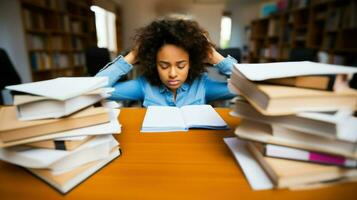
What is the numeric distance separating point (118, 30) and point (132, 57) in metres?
2.99

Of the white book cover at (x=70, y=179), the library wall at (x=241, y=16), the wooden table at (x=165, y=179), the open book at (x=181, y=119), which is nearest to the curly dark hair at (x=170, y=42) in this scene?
the open book at (x=181, y=119)

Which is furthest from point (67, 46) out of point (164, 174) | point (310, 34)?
point (164, 174)

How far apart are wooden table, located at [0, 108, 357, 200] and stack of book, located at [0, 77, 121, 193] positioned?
3 centimetres

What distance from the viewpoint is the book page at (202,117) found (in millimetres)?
669

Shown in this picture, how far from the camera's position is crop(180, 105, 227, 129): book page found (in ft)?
2.20

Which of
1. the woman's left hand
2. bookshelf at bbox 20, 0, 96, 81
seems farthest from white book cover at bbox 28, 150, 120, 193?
bookshelf at bbox 20, 0, 96, 81

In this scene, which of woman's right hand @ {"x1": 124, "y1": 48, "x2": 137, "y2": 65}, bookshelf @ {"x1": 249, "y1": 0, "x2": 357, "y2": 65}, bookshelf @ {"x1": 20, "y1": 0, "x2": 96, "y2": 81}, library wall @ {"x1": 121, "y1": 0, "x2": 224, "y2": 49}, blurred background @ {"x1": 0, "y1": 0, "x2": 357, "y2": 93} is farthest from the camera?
bookshelf @ {"x1": 20, "y1": 0, "x2": 96, "y2": 81}

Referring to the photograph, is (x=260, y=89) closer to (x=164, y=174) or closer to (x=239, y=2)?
(x=164, y=174)

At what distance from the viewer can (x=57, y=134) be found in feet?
1.35

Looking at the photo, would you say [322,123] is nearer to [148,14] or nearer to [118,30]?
[148,14]

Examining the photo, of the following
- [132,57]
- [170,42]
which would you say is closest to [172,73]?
[170,42]

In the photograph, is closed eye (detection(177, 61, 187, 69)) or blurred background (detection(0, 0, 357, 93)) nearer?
closed eye (detection(177, 61, 187, 69))

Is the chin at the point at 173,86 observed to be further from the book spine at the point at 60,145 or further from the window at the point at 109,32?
the window at the point at 109,32

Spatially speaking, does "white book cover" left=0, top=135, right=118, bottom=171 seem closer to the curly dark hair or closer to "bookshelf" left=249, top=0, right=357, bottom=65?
the curly dark hair
